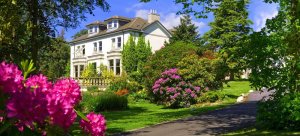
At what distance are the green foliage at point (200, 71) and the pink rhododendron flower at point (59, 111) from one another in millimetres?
24524

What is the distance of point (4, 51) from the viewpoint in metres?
14.4

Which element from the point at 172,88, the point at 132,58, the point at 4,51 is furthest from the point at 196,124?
the point at 132,58

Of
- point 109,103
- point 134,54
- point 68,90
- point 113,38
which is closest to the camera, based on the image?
point 68,90

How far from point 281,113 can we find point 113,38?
148 feet

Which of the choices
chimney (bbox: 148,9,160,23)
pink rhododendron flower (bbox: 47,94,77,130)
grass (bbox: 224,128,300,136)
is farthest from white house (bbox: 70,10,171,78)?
pink rhododendron flower (bbox: 47,94,77,130)

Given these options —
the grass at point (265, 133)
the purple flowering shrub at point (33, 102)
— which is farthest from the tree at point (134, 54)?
the purple flowering shrub at point (33, 102)

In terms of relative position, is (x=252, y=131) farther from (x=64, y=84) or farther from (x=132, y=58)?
(x=132, y=58)

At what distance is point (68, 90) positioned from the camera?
2.55 m

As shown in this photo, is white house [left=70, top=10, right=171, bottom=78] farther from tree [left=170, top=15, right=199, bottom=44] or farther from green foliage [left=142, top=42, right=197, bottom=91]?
green foliage [left=142, top=42, right=197, bottom=91]

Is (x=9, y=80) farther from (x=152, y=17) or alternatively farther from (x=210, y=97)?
(x=152, y=17)

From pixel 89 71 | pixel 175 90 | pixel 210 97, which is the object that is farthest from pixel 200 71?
pixel 89 71

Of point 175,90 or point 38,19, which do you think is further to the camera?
point 175,90

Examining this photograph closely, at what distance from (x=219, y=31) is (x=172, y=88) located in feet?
103

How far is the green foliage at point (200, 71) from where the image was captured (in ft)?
88.4
